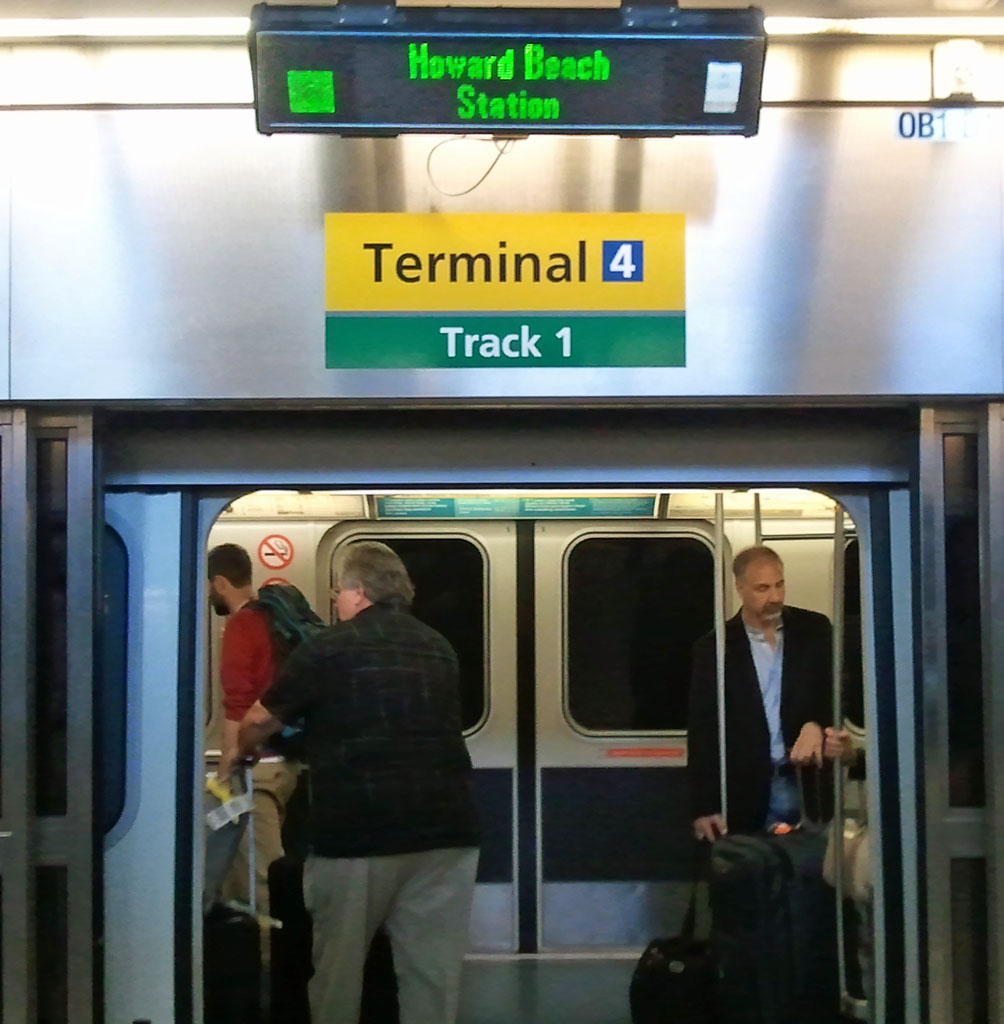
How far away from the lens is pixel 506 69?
10.4ft

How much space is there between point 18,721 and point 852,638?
2742 millimetres

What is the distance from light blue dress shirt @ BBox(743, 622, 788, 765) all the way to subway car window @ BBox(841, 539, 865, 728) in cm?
24

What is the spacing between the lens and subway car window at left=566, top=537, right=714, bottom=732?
19.9 feet

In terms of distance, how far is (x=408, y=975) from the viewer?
4.36 m

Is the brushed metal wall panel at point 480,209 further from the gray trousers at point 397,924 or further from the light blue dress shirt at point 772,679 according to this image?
the gray trousers at point 397,924

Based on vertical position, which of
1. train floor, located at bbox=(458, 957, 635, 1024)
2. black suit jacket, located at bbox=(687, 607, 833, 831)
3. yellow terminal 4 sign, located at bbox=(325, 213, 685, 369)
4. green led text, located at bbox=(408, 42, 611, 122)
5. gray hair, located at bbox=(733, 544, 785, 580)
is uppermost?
green led text, located at bbox=(408, 42, 611, 122)

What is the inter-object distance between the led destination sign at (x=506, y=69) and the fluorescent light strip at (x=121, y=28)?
1.77ft

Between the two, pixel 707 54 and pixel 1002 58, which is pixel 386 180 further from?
pixel 1002 58

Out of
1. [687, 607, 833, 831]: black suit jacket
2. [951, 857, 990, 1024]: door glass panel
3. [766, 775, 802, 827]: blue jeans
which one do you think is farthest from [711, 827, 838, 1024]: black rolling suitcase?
[951, 857, 990, 1024]: door glass panel

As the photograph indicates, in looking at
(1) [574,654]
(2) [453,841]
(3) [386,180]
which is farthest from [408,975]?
(3) [386,180]

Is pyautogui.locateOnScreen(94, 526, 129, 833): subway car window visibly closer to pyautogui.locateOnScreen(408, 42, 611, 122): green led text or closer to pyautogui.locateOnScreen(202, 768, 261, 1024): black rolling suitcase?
pyautogui.locateOnScreen(202, 768, 261, 1024): black rolling suitcase

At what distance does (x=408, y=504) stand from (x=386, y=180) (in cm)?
→ 251

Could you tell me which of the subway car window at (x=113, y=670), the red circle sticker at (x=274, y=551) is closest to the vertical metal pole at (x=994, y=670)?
the subway car window at (x=113, y=670)

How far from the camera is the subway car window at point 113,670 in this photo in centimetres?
386
